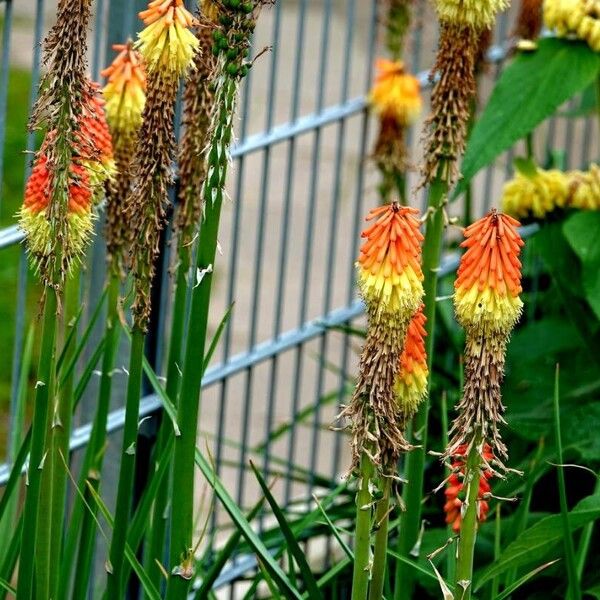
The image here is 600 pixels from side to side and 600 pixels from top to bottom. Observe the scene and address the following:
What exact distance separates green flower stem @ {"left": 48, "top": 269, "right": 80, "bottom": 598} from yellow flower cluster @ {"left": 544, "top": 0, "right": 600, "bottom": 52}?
147cm

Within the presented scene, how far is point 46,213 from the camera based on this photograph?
192 cm

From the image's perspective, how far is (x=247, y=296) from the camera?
7102mm

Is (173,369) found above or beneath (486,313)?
beneath

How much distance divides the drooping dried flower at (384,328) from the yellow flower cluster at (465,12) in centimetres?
55

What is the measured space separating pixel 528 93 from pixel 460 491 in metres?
1.47

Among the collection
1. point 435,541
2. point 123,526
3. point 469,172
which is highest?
point 469,172

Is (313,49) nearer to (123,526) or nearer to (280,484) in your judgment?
(280,484)

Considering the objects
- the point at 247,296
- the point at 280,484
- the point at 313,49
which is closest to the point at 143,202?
the point at 280,484

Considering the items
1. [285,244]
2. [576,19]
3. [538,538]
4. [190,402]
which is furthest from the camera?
[285,244]

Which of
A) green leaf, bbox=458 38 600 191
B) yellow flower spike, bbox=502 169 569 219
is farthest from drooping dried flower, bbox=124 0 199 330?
yellow flower spike, bbox=502 169 569 219

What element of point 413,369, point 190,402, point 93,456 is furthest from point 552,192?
point 190,402

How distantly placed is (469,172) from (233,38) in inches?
49.0

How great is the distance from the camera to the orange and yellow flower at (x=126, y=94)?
2527 mm

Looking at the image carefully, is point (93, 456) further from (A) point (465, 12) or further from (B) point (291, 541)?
(A) point (465, 12)
